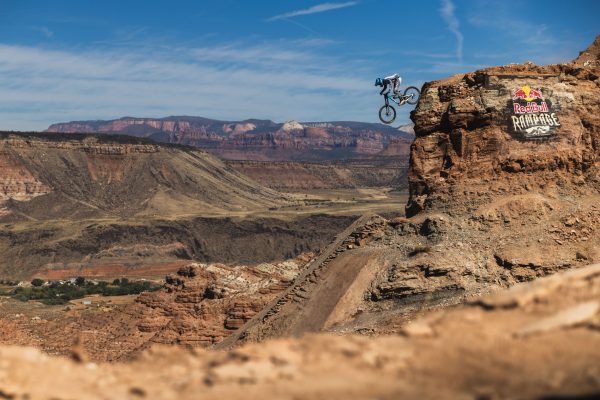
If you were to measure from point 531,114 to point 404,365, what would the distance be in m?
19.8

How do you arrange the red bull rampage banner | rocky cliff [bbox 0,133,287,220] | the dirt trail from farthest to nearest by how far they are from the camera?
1. rocky cliff [bbox 0,133,287,220]
2. the red bull rampage banner
3. the dirt trail

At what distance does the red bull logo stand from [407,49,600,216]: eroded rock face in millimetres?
36

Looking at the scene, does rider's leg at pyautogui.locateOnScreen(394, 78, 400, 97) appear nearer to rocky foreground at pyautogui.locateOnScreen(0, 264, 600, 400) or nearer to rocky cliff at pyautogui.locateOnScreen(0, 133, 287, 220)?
rocky foreground at pyautogui.locateOnScreen(0, 264, 600, 400)

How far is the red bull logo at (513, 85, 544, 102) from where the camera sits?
29000mm

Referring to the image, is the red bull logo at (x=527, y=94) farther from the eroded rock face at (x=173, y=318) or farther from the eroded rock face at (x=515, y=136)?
the eroded rock face at (x=173, y=318)

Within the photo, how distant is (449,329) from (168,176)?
430 feet

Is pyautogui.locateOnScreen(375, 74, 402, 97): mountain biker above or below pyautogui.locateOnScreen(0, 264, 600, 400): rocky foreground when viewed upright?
above

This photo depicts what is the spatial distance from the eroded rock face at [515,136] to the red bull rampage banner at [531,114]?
0.04 meters

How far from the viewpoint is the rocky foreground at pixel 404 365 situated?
33.9 ft

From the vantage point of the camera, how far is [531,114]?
2894 cm

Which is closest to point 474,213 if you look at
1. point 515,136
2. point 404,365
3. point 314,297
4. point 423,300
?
point 515,136

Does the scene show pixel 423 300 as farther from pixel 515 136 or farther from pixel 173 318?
pixel 173 318

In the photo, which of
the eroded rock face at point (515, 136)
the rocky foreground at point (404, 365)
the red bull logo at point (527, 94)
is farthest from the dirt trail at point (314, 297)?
the rocky foreground at point (404, 365)

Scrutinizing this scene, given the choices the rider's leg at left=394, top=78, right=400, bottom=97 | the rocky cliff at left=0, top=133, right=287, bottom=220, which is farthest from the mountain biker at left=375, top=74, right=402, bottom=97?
the rocky cliff at left=0, top=133, right=287, bottom=220
